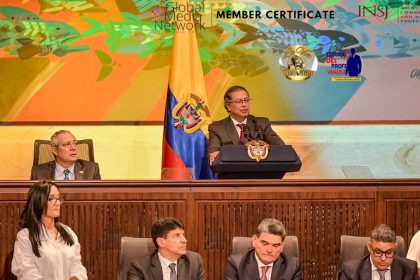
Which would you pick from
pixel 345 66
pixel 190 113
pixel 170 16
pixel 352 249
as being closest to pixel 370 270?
pixel 352 249

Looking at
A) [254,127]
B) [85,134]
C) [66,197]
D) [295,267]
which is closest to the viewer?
[295,267]

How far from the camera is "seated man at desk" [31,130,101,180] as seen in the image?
268 inches

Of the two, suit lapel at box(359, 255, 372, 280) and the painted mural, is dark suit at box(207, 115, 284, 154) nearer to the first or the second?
suit lapel at box(359, 255, 372, 280)

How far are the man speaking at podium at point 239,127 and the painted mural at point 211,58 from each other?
1910mm

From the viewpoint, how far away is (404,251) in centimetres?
562

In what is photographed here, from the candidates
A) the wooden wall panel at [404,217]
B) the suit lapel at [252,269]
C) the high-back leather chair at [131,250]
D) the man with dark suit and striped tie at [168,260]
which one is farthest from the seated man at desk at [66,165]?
the wooden wall panel at [404,217]

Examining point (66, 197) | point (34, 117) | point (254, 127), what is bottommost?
point (66, 197)

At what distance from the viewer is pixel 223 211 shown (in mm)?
5941

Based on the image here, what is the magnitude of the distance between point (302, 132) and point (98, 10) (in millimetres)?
Answer: 2256

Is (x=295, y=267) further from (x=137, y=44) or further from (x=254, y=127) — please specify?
(x=137, y=44)

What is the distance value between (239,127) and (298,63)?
186cm

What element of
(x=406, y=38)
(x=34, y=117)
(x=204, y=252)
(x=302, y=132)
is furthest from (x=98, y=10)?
(x=204, y=252)

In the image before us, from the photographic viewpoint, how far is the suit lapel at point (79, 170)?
6.78 metres

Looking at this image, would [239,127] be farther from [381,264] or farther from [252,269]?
[381,264]
